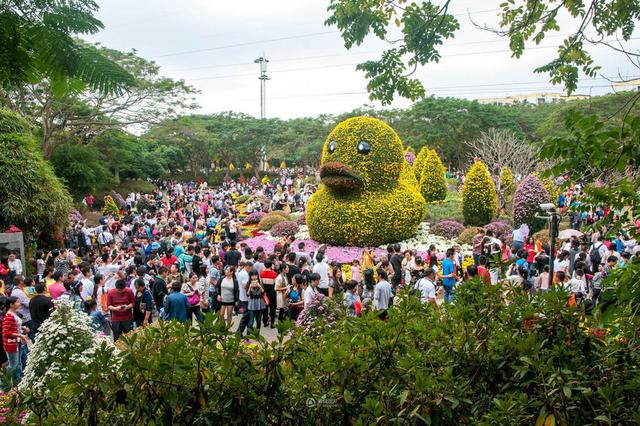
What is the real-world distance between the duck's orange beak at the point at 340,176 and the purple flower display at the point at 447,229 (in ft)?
11.8

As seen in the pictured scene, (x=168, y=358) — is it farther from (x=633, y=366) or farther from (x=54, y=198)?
(x=54, y=198)

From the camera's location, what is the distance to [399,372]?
10.7ft

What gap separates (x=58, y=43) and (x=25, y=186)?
47.6 ft

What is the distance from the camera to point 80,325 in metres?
6.25

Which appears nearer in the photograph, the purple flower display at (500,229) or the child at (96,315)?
the child at (96,315)

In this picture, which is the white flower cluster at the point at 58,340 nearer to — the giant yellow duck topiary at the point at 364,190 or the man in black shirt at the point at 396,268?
the man in black shirt at the point at 396,268

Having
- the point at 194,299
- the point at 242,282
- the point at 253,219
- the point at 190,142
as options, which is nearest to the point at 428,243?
the point at 242,282

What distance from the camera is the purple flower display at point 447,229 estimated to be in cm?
1730

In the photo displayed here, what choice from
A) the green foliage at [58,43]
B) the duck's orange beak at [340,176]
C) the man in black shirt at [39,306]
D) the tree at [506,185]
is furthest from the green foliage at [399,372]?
the tree at [506,185]

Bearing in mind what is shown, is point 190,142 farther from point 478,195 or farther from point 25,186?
point 478,195

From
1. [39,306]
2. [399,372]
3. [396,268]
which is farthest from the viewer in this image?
[396,268]

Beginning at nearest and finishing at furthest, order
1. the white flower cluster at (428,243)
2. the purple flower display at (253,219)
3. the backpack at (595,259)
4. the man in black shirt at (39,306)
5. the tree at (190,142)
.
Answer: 1. the man in black shirt at (39,306)
2. the backpack at (595,259)
3. the white flower cluster at (428,243)
4. the purple flower display at (253,219)
5. the tree at (190,142)

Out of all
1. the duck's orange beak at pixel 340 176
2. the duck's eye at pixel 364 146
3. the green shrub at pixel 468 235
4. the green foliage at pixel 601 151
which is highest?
the duck's eye at pixel 364 146

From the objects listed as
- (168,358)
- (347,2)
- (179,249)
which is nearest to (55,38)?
(168,358)
